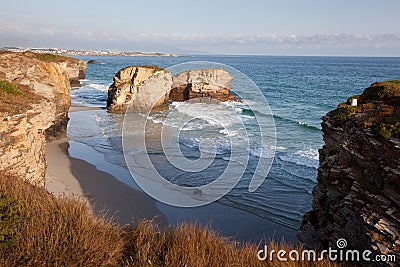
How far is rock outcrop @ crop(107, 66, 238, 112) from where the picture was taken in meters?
35.2

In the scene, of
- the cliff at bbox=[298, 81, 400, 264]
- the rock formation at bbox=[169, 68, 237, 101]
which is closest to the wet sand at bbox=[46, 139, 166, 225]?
the cliff at bbox=[298, 81, 400, 264]

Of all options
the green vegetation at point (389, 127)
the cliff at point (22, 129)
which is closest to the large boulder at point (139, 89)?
the cliff at point (22, 129)

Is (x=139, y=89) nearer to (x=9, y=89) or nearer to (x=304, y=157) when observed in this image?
(x=304, y=157)

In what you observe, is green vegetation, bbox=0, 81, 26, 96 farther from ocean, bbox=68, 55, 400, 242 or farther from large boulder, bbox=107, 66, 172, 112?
large boulder, bbox=107, 66, 172, 112

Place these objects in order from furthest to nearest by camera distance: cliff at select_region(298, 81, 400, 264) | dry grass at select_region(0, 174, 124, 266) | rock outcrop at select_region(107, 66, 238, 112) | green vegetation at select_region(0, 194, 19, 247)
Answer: rock outcrop at select_region(107, 66, 238, 112) → cliff at select_region(298, 81, 400, 264) → green vegetation at select_region(0, 194, 19, 247) → dry grass at select_region(0, 174, 124, 266)

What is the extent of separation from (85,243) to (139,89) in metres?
30.9

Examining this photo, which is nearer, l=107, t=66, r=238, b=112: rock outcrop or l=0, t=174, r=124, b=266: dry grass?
l=0, t=174, r=124, b=266: dry grass

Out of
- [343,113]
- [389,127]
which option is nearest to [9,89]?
[343,113]

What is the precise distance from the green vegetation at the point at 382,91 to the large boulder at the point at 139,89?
88.6ft

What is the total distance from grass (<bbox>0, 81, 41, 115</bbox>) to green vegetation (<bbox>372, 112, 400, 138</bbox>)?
35.7 feet

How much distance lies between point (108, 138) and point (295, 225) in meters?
15.7

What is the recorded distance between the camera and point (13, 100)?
40.7 ft

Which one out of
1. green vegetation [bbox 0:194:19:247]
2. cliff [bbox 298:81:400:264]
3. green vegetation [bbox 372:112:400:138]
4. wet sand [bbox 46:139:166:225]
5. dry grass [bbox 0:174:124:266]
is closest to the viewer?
dry grass [bbox 0:174:124:266]

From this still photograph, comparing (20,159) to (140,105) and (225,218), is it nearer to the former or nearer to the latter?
(225,218)
